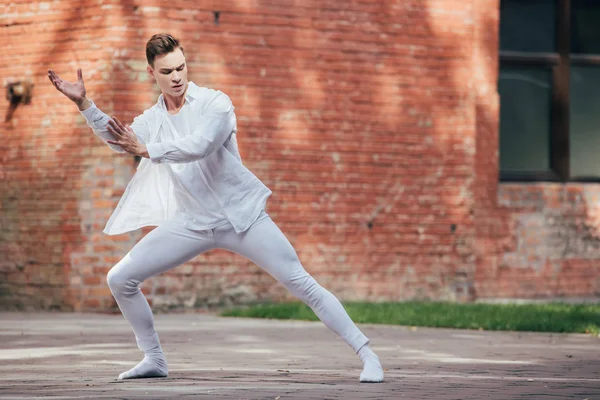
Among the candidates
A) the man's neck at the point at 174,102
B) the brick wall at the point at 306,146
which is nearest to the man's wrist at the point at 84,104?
the man's neck at the point at 174,102

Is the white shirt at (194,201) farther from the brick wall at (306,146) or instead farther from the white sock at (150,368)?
the brick wall at (306,146)

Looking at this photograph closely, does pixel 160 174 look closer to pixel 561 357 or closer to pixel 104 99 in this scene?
pixel 561 357

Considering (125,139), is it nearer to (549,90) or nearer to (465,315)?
(465,315)

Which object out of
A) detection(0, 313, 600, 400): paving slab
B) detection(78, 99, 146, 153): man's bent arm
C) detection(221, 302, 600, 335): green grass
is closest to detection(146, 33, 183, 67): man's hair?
detection(78, 99, 146, 153): man's bent arm

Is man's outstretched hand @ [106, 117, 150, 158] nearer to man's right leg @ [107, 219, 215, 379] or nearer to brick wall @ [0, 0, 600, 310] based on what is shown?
man's right leg @ [107, 219, 215, 379]

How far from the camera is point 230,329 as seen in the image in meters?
11.1

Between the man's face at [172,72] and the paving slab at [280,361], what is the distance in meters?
1.60

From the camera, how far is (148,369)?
731 cm

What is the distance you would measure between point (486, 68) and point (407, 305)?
10.9 feet

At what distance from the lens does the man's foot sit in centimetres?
729

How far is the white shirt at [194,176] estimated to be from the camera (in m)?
6.99

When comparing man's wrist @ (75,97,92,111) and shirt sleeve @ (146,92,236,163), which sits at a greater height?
man's wrist @ (75,97,92,111)

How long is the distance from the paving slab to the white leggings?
0.40 meters

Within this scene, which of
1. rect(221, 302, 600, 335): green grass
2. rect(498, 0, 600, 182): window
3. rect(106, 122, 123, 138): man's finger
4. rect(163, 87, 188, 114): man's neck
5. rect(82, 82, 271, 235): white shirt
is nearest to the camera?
rect(106, 122, 123, 138): man's finger
